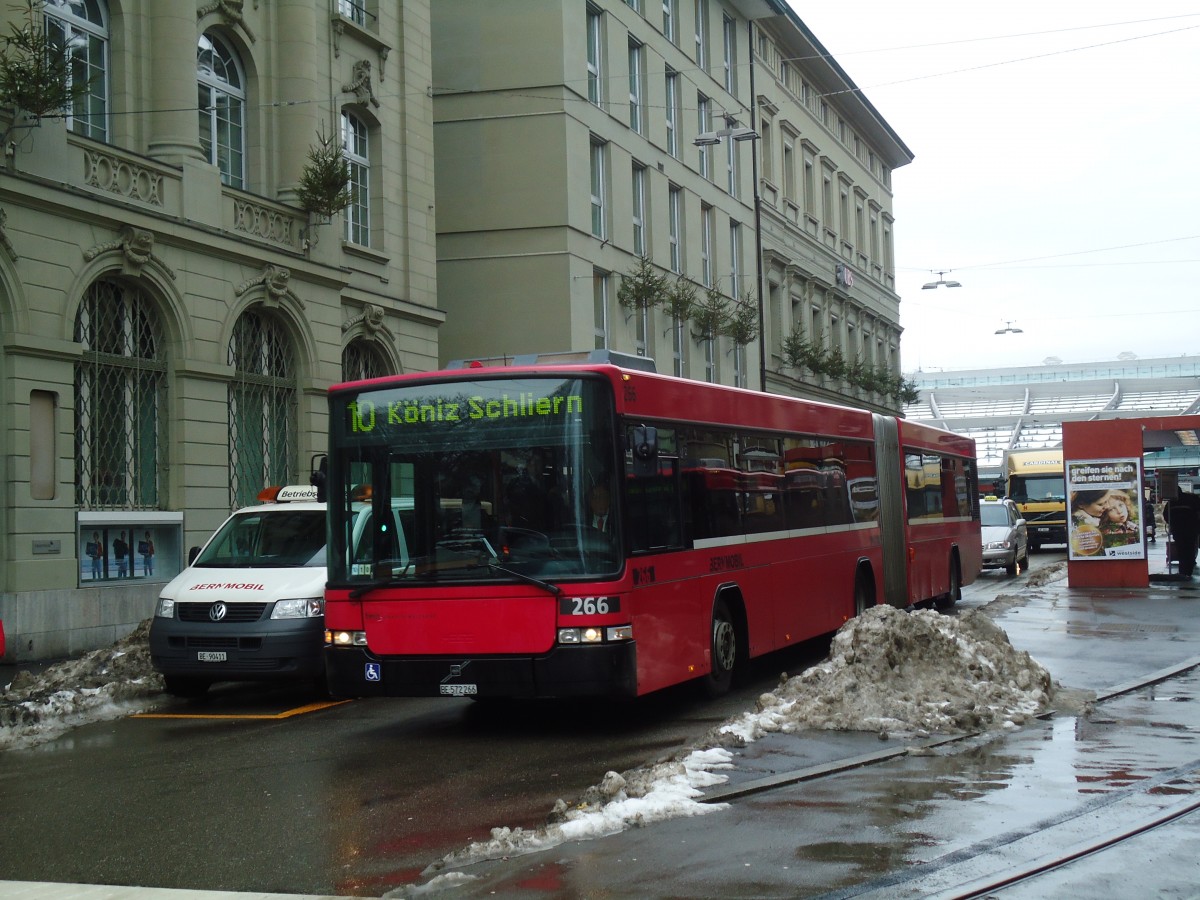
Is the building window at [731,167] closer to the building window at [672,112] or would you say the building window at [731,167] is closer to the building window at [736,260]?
the building window at [736,260]

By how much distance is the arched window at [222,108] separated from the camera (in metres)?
22.5

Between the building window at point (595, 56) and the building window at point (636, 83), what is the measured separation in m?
1.79

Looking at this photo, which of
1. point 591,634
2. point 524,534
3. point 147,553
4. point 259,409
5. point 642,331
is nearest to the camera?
point 591,634

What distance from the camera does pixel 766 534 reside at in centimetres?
1340

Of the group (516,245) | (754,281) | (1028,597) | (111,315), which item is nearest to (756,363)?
(754,281)

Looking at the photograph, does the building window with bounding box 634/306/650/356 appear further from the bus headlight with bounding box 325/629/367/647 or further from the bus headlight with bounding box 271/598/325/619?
the bus headlight with bounding box 325/629/367/647

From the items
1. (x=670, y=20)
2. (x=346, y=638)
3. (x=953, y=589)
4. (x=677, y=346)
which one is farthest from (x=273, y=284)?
(x=670, y=20)

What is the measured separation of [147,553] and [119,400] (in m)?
2.14

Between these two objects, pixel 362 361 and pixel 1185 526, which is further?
pixel 1185 526

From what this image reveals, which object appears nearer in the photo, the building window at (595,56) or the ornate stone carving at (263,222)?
the ornate stone carving at (263,222)

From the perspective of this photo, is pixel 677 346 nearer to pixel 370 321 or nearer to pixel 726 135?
pixel 726 135

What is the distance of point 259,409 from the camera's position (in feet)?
75.4

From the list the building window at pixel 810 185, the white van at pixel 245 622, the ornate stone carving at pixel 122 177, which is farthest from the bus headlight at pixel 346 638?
the building window at pixel 810 185

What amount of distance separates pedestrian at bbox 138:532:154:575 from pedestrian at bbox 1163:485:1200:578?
18.0 metres
